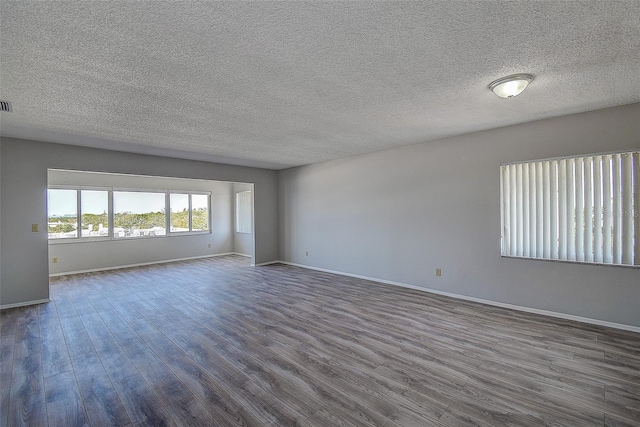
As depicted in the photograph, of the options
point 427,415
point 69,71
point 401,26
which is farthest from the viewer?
point 69,71

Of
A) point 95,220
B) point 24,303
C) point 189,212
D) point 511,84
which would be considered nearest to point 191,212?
point 189,212

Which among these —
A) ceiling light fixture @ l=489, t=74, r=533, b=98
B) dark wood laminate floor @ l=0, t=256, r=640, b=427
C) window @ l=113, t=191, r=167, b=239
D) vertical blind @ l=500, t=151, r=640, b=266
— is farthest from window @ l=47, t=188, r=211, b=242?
vertical blind @ l=500, t=151, r=640, b=266

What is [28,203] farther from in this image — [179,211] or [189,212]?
[189,212]

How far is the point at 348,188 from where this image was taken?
6004 millimetres

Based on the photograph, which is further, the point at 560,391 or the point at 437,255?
the point at 437,255

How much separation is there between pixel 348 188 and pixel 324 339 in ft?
11.7

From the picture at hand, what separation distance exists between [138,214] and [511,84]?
8.54 metres

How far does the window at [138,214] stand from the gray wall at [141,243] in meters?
0.23

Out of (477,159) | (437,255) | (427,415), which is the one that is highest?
(477,159)

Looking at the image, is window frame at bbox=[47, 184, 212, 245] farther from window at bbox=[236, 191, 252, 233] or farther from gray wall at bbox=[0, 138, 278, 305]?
gray wall at bbox=[0, 138, 278, 305]

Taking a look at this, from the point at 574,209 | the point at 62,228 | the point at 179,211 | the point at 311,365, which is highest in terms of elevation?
the point at 179,211

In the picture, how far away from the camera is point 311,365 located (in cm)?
251

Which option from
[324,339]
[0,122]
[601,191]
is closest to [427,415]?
[324,339]

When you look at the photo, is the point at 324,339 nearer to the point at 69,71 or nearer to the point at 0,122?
the point at 69,71
